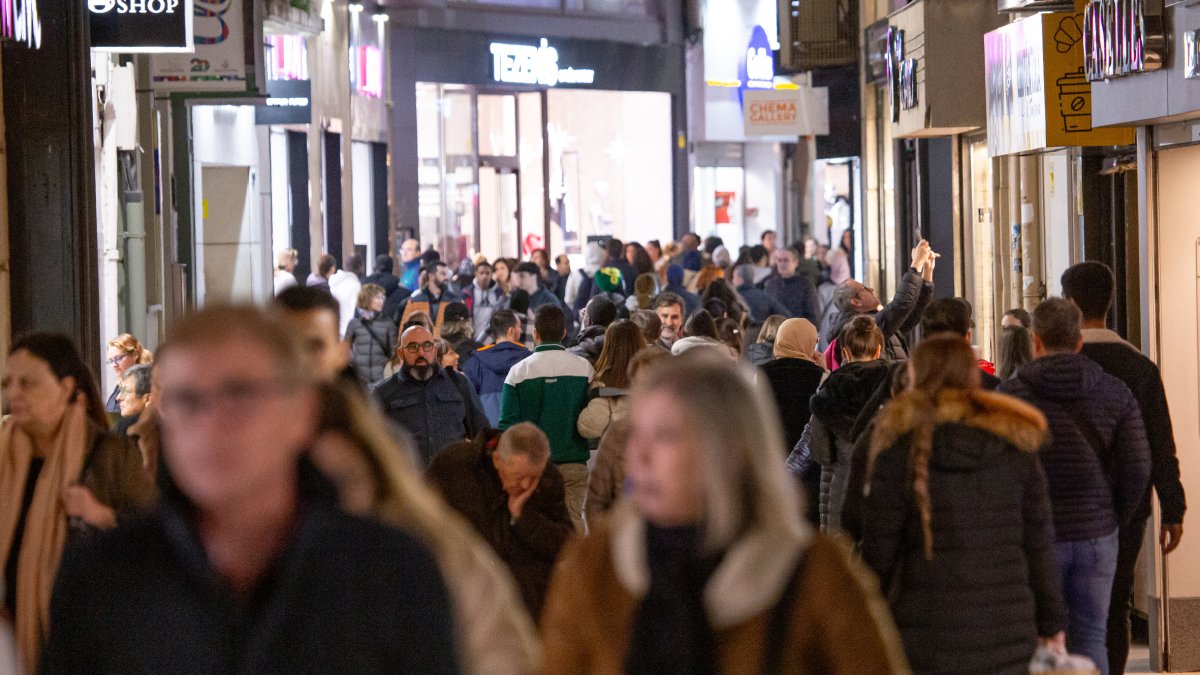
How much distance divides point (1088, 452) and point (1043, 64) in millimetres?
5493

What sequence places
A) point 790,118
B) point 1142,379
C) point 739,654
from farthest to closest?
1. point 790,118
2. point 1142,379
3. point 739,654

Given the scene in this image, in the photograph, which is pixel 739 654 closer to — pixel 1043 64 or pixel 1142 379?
pixel 1142 379

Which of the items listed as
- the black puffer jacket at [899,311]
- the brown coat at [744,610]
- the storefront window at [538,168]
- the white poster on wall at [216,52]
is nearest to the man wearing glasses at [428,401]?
the black puffer jacket at [899,311]

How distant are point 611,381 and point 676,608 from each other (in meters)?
7.08

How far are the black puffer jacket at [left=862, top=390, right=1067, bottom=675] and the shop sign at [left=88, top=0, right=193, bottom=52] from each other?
799 centimetres

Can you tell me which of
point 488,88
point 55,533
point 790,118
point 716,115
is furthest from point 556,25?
point 55,533

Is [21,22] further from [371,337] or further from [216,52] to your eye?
[216,52]

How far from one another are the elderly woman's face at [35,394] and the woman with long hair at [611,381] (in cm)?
459

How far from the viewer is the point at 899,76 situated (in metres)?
18.0

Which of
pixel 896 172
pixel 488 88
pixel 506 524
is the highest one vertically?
pixel 488 88

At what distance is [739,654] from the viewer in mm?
3010

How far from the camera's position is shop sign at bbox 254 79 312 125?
21781 millimetres

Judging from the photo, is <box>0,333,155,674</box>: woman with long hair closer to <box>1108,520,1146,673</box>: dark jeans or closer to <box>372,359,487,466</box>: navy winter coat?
<box>372,359,487,466</box>: navy winter coat

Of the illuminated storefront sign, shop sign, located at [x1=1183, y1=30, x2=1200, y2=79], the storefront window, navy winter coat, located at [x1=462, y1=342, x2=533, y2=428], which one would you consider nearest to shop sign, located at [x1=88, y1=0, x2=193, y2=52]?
navy winter coat, located at [x1=462, y1=342, x2=533, y2=428]
